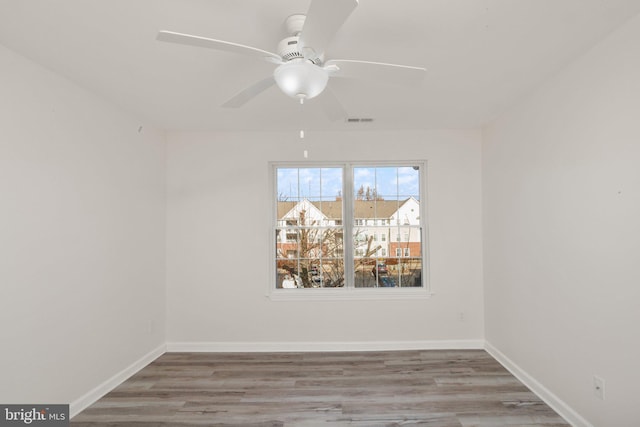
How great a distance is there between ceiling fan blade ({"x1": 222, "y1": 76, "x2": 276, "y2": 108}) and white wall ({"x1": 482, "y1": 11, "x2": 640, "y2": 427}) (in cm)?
205

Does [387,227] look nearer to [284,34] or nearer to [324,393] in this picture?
[324,393]

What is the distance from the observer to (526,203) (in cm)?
293

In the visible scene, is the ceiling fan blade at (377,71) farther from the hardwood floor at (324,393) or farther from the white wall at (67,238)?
the hardwood floor at (324,393)

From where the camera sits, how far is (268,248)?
3871mm

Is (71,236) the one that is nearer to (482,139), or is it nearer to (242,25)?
A: (242,25)

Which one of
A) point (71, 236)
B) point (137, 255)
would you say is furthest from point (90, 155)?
point (137, 255)

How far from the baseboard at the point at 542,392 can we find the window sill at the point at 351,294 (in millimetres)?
906

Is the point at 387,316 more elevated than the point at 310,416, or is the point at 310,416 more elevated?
the point at 387,316

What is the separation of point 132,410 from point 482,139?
4.27 m

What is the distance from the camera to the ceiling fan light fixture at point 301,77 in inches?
62.6

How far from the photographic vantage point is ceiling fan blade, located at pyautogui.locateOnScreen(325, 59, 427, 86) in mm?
1644

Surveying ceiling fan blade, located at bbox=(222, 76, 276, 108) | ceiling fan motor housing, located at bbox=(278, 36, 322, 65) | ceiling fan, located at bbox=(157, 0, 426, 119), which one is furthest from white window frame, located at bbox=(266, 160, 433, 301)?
ceiling fan motor housing, located at bbox=(278, 36, 322, 65)

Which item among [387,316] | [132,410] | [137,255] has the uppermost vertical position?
[137,255]

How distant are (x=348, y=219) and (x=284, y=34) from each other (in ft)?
8.04
